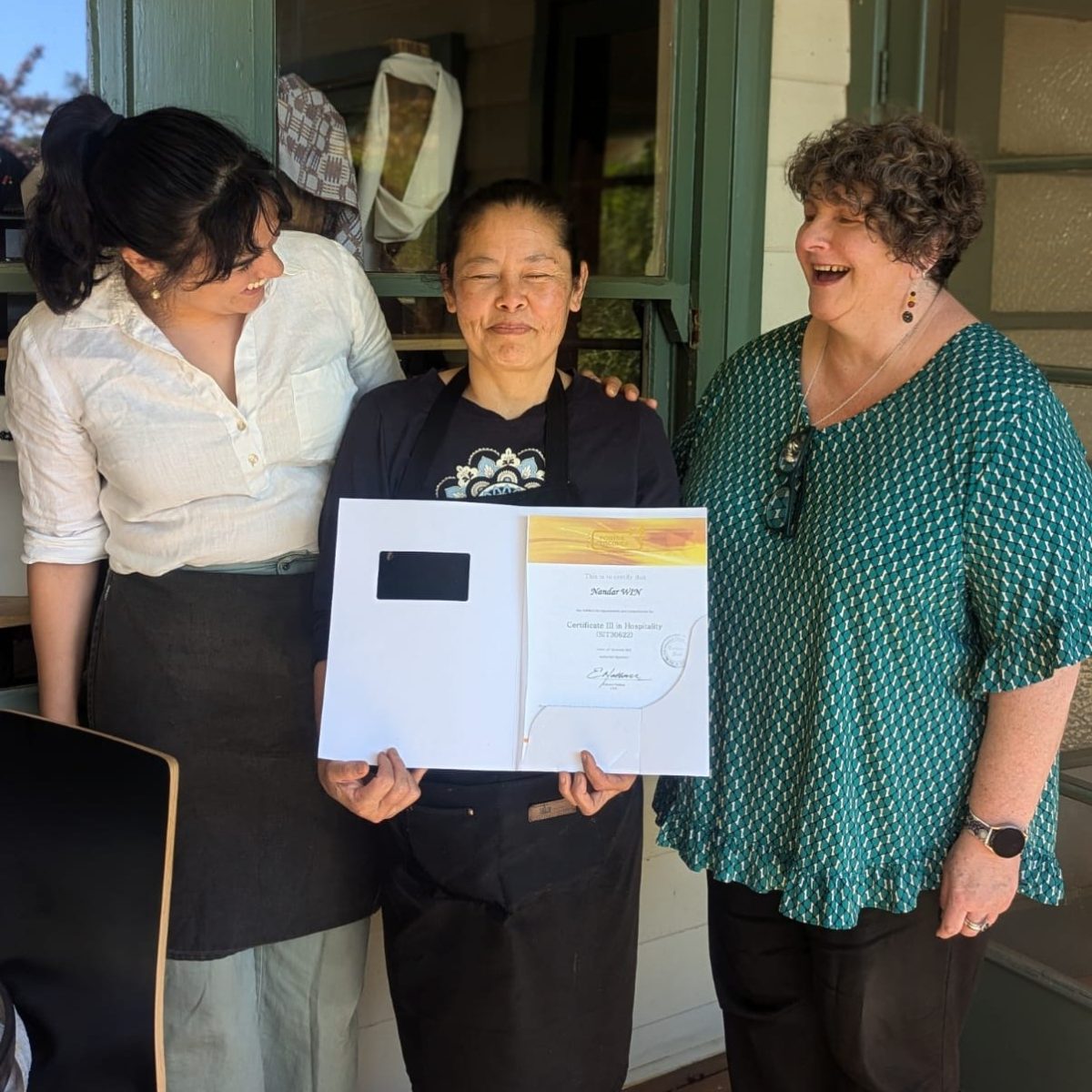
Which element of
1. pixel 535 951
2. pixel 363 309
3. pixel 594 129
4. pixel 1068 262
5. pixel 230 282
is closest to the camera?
pixel 230 282

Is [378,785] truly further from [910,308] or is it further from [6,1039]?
[910,308]

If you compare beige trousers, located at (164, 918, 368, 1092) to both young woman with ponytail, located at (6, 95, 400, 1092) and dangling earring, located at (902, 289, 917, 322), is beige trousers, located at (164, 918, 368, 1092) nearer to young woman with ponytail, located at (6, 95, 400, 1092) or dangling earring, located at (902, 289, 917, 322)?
young woman with ponytail, located at (6, 95, 400, 1092)

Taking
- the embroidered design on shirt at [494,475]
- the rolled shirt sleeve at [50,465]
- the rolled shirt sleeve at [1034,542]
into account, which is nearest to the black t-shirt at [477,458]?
the embroidered design on shirt at [494,475]

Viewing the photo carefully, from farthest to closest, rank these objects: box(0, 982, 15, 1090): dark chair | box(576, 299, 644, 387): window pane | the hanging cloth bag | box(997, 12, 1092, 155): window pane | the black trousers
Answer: the hanging cloth bag, box(576, 299, 644, 387): window pane, box(997, 12, 1092, 155): window pane, the black trousers, box(0, 982, 15, 1090): dark chair

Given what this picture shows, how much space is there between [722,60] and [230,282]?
126cm

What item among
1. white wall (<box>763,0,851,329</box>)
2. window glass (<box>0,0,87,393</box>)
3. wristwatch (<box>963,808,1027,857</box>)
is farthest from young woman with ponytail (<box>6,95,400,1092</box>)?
white wall (<box>763,0,851,329</box>)

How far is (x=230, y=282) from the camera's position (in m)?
1.48

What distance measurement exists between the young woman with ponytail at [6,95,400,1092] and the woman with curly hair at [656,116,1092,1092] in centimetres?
58

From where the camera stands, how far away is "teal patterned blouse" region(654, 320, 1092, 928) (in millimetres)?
1415

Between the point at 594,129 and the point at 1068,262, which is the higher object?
the point at 594,129

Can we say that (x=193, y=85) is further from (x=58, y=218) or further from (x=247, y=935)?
(x=247, y=935)

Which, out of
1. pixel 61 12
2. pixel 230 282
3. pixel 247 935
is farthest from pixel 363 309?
pixel 247 935

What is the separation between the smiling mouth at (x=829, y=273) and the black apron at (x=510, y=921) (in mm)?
377

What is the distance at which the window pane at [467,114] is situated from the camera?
7.27 ft
